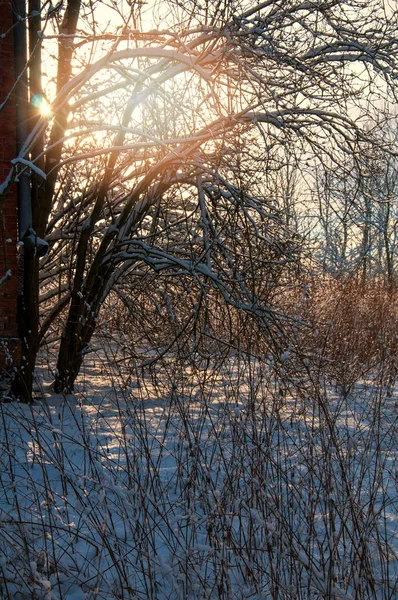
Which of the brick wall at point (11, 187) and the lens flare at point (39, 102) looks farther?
the brick wall at point (11, 187)

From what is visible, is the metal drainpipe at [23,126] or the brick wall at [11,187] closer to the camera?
the metal drainpipe at [23,126]

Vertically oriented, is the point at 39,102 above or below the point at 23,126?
above

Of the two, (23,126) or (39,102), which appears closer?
Answer: (39,102)

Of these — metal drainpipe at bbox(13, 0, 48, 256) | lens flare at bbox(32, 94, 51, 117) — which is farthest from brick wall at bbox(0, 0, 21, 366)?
lens flare at bbox(32, 94, 51, 117)

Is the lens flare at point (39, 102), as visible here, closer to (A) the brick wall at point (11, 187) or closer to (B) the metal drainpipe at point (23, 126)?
(B) the metal drainpipe at point (23, 126)

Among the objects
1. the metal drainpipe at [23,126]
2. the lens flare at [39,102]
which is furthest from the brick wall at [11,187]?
the lens flare at [39,102]

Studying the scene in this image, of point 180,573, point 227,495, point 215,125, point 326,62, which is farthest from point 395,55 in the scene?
point 180,573

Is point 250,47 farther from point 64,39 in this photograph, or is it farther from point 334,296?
point 334,296

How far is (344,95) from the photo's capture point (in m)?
5.84

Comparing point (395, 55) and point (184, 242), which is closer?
point (395, 55)

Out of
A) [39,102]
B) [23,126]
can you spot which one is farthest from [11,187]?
[39,102]

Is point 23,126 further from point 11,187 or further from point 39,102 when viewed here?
point 11,187

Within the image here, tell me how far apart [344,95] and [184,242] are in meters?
2.41

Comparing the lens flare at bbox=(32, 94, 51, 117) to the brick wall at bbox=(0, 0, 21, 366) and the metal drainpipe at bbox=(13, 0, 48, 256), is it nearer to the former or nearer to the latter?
the metal drainpipe at bbox=(13, 0, 48, 256)
